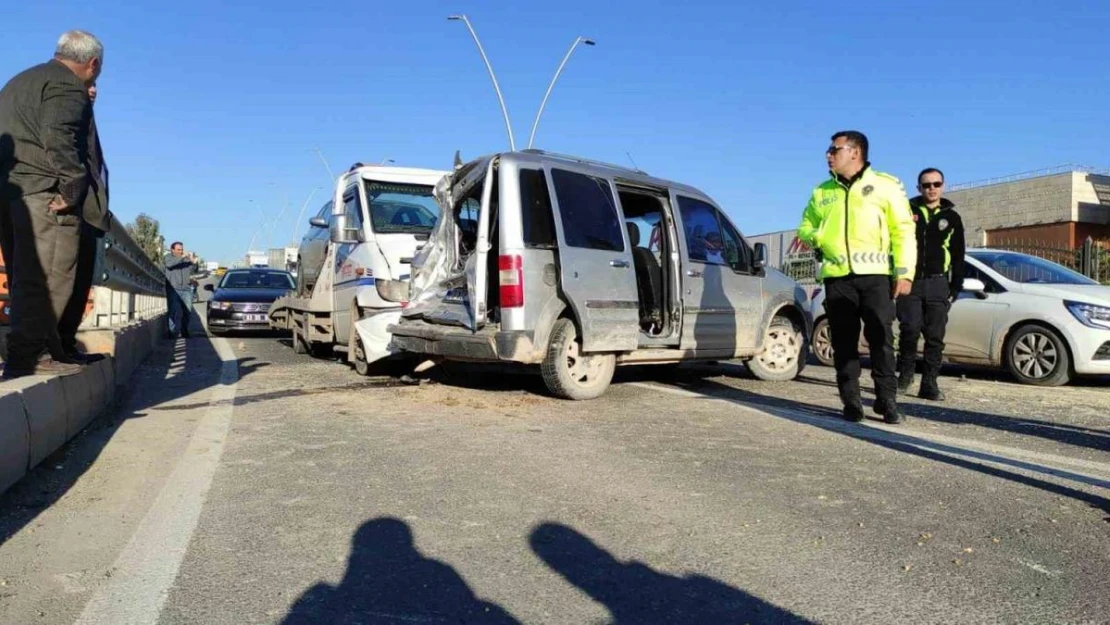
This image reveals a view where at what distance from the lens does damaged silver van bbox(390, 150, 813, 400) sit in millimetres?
6855

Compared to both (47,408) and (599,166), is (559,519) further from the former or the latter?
(599,166)

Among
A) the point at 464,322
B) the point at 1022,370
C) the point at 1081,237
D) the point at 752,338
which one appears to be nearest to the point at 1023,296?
the point at 1022,370

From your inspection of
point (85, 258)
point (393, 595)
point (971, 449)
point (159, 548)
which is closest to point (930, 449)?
point (971, 449)

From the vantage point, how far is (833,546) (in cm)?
344

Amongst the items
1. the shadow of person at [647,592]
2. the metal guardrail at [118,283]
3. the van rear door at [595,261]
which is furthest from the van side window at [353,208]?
the shadow of person at [647,592]

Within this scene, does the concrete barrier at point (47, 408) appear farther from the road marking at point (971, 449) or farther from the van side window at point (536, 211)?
the road marking at point (971, 449)

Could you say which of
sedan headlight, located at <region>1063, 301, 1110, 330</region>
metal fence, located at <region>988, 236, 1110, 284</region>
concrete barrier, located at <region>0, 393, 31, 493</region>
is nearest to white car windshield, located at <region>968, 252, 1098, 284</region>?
sedan headlight, located at <region>1063, 301, 1110, 330</region>

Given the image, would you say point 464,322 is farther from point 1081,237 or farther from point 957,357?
point 1081,237

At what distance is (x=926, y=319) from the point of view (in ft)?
25.1

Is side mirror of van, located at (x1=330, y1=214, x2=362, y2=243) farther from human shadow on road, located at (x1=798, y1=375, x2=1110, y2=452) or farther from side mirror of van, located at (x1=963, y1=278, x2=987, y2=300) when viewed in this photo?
side mirror of van, located at (x1=963, y1=278, x2=987, y2=300)

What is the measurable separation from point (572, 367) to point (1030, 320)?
514cm

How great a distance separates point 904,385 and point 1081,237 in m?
28.7

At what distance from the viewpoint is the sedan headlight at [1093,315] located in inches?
340

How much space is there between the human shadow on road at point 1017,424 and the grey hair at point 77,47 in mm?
6049
